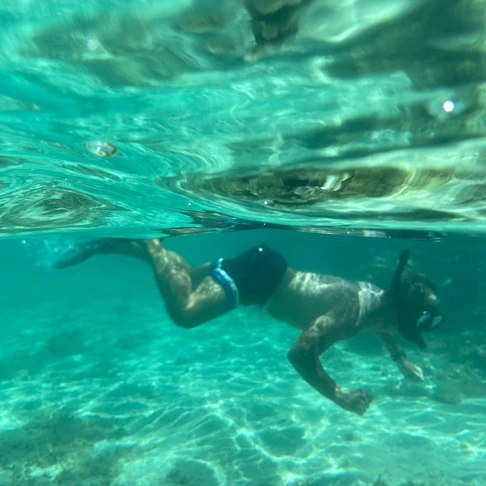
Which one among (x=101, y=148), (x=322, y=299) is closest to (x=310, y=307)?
(x=322, y=299)

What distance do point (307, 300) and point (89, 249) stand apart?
20.2ft

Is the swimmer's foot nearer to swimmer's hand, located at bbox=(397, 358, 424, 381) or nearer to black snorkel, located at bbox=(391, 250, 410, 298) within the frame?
black snorkel, located at bbox=(391, 250, 410, 298)

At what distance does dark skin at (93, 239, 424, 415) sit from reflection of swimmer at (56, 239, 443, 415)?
17mm

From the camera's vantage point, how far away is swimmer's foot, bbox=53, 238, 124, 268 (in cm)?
1071

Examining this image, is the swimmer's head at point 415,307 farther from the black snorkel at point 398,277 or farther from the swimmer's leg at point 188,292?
the swimmer's leg at point 188,292

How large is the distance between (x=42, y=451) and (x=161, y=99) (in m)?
9.46

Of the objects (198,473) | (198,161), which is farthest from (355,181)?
(198,473)

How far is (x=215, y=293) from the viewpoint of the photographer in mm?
9133

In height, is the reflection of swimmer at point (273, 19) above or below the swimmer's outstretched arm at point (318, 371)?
above

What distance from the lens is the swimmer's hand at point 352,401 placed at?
7.20m

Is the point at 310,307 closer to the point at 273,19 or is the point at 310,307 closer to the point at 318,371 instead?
the point at 318,371

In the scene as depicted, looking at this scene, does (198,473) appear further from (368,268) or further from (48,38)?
(368,268)

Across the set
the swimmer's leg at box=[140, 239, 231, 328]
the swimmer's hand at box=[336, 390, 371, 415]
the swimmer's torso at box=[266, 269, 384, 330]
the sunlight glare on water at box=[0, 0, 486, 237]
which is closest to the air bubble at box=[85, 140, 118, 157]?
the sunlight glare on water at box=[0, 0, 486, 237]

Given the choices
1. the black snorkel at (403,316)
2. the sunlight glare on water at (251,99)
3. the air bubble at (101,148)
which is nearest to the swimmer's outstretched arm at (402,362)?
the black snorkel at (403,316)
